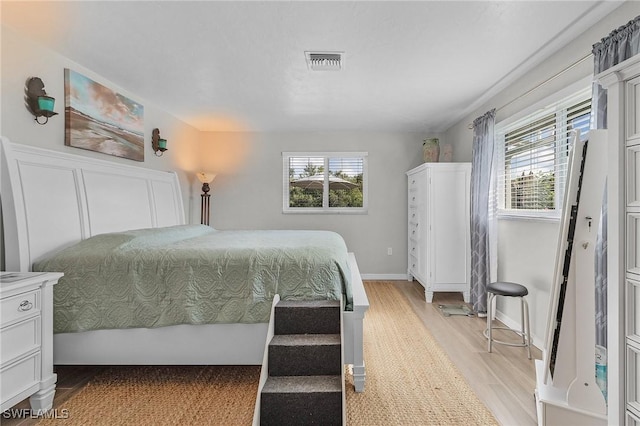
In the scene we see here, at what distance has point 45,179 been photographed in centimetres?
228

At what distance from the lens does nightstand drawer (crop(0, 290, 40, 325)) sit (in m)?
1.62

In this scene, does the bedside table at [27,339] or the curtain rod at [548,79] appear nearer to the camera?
the bedside table at [27,339]

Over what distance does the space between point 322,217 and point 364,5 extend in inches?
140

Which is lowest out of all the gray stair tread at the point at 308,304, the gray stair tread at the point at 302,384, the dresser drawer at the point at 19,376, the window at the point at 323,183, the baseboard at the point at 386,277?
the baseboard at the point at 386,277

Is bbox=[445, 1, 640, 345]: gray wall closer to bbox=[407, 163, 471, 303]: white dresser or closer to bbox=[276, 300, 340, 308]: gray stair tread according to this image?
bbox=[407, 163, 471, 303]: white dresser

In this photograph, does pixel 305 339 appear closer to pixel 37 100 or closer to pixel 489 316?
pixel 489 316

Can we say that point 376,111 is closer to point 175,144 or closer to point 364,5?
point 364,5

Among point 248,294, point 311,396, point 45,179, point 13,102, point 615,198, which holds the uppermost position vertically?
point 13,102

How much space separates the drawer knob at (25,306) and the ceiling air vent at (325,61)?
2.39 metres

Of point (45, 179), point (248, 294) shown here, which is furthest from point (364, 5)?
point (45, 179)

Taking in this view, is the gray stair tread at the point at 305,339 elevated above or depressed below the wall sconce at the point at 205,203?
below

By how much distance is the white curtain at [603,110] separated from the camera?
179 centimetres

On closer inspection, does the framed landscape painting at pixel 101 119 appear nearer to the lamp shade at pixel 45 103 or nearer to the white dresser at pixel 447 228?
the lamp shade at pixel 45 103

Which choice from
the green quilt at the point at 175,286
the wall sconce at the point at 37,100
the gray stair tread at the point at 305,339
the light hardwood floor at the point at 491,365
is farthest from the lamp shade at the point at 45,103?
the light hardwood floor at the point at 491,365
